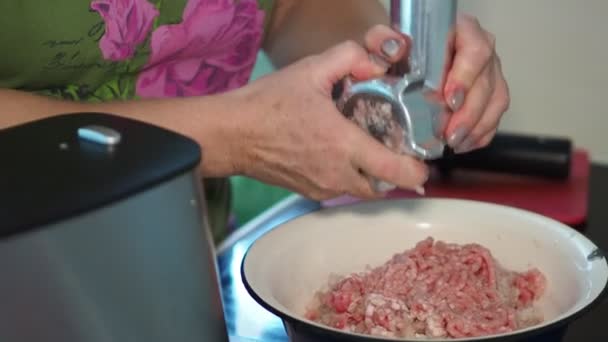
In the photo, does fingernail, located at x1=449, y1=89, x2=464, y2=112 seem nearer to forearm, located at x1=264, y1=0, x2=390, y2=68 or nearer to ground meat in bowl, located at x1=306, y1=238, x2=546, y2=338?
ground meat in bowl, located at x1=306, y1=238, x2=546, y2=338

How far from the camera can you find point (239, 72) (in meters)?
1.02

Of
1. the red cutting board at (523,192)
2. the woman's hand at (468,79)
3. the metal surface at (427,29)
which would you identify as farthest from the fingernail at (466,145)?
→ the red cutting board at (523,192)

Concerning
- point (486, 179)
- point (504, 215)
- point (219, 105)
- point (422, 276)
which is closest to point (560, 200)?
point (486, 179)

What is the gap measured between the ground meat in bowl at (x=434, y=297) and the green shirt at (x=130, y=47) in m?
0.32

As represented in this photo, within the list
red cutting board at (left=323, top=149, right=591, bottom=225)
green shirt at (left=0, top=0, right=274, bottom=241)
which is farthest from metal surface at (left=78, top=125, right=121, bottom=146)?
red cutting board at (left=323, top=149, right=591, bottom=225)

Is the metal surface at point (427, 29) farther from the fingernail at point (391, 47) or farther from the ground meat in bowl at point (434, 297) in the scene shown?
the ground meat in bowl at point (434, 297)

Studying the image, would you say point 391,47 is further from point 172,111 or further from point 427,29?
point 172,111

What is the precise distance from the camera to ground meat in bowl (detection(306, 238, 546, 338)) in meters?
0.64

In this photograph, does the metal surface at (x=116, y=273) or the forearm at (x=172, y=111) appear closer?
the metal surface at (x=116, y=273)

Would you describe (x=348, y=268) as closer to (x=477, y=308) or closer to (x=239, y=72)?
(x=477, y=308)

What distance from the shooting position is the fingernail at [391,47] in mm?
637

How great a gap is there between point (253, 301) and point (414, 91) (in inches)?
12.0

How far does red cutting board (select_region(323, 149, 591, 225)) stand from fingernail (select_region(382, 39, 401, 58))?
1.32 ft

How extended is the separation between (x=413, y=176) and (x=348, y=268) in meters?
0.15
